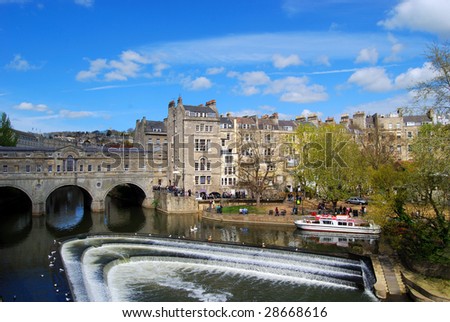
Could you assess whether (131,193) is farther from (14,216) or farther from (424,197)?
(424,197)

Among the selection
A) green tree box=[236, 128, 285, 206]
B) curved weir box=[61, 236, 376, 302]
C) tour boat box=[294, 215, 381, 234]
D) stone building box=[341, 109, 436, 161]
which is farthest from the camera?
stone building box=[341, 109, 436, 161]

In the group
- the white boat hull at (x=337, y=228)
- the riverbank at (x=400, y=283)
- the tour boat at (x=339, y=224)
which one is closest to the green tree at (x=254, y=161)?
the white boat hull at (x=337, y=228)

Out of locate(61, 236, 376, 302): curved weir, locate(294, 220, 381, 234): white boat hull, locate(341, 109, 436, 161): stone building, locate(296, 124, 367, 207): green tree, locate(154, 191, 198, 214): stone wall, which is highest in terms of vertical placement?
locate(341, 109, 436, 161): stone building

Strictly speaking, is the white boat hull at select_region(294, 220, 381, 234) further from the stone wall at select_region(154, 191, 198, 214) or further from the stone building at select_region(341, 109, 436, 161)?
the stone building at select_region(341, 109, 436, 161)

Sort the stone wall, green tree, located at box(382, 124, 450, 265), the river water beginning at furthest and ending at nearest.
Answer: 1. the stone wall
2. the river water
3. green tree, located at box(382, 124, 450, 265)

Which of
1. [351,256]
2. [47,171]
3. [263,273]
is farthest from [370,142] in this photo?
[47,171]

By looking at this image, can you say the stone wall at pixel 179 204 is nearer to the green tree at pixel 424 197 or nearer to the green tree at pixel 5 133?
the green tree at pixel 424 197

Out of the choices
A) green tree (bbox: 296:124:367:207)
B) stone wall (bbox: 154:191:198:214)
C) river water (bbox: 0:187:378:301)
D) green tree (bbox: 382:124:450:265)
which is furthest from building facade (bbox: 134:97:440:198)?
green tree (bbox: 382:124:450:265)

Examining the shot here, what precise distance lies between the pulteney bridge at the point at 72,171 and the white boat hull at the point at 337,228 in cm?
2637

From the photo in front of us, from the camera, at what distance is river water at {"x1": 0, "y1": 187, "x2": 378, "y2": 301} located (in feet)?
80.7

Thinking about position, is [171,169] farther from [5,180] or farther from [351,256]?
[351,256]

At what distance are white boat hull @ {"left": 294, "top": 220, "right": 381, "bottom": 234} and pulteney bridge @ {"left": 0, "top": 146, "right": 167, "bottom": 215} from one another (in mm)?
26367

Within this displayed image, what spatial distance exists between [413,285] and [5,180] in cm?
4866

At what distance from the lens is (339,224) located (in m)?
43.6
